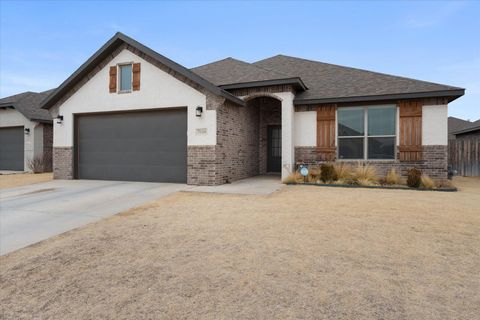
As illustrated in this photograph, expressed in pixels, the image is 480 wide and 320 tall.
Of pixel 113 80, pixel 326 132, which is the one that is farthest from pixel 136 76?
pixel 326 132

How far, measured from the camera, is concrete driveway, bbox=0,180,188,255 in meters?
4.75

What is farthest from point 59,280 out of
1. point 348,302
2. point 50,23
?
point 50,23

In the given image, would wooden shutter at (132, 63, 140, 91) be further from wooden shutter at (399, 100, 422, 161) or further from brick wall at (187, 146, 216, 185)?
wooden shutter at (399, 100, 422, 161)

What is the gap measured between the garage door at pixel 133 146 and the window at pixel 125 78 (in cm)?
100

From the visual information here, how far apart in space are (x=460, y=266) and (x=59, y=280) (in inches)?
176

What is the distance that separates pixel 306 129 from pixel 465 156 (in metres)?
10.3

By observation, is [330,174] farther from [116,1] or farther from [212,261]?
→ [116,1]

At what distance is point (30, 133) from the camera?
16.6 m

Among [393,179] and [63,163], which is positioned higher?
[63,163]

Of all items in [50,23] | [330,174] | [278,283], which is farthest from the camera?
[50,23]

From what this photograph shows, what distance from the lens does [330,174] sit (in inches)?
397

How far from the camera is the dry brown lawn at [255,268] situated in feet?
7.93

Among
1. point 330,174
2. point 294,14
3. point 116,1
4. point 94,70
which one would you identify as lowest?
point 330,174

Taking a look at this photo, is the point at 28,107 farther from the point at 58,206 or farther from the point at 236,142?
the point at 236,142
